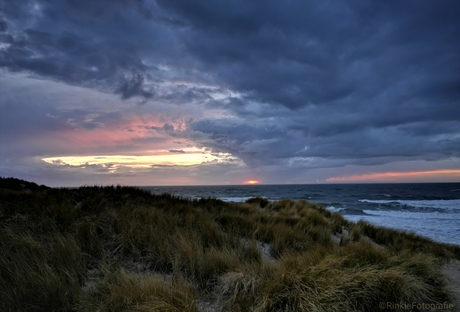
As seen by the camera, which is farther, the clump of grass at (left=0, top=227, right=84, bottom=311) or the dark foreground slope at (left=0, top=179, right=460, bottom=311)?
the dark foreground slope at (left=0, top=179, right=460, bottom=311)

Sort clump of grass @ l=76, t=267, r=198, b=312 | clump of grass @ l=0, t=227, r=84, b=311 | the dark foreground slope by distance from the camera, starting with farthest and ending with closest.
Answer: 1. the dark foreground slope
2. clump of grass @ l=0, t=227, r=84, b=311
3. clump of grass @ l=76, t=267, r=198, b=312

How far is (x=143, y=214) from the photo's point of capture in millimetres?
8414

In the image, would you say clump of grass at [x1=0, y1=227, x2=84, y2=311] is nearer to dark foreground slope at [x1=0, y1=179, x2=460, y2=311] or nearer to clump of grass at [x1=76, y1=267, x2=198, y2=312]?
dark foreground slope at [x1=0, y1=179, x2=460, y2=311]

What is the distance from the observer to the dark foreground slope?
4055 mm

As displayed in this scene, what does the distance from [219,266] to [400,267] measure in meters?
3.57

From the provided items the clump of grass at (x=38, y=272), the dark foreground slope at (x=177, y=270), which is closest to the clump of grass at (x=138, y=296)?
the dark foreground slope at (x=177, y=270)

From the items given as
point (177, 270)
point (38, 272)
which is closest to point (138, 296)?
point (177, 270)

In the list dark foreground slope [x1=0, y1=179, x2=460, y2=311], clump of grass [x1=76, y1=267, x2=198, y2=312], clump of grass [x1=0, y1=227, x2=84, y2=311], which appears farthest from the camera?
dark foreground slope [x1=0, y1=179, x2=460, y2=311]

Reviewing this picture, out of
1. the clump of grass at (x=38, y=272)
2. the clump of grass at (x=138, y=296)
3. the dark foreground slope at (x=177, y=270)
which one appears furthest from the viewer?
the dark foreground slope at (x=177, y=270)

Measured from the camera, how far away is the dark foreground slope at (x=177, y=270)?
405 centimetres

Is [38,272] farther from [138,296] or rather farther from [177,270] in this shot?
[177,270]

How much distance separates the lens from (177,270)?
511 cm

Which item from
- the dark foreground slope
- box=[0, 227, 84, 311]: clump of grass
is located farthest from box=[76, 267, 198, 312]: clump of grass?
box=[0, 227, 84, 311]: clump of grass

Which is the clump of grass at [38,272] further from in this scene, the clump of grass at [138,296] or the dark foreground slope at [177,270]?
the clump of grass at [138,296]
